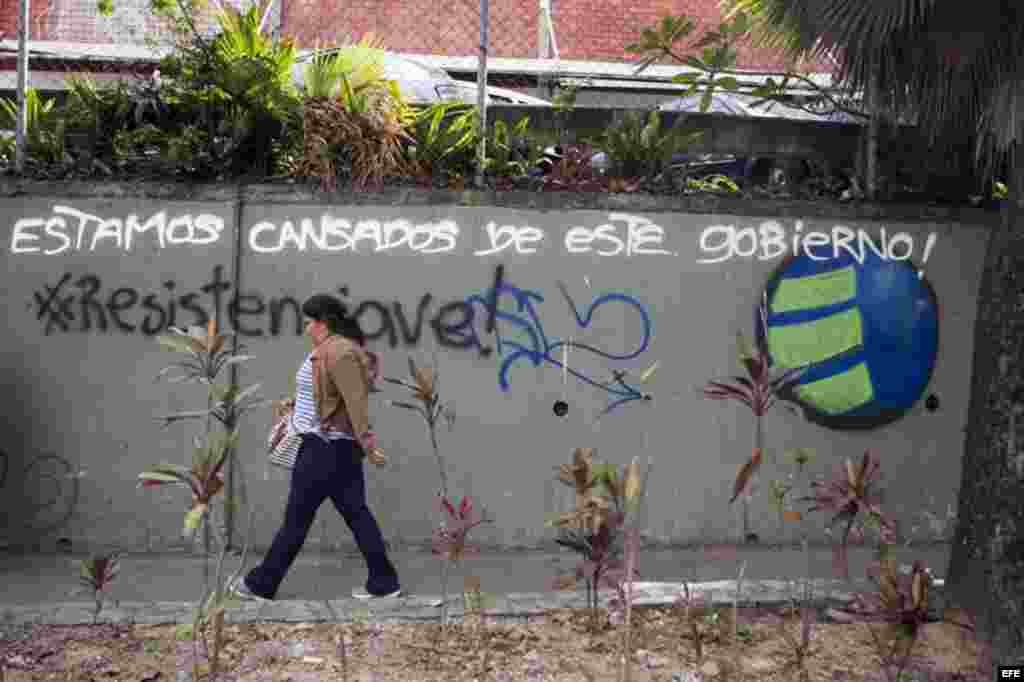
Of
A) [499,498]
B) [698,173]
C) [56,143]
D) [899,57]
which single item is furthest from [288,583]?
[899,57]

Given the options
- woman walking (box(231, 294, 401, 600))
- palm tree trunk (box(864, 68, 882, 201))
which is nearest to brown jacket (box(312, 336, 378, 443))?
woman walking (box(231, 294, 401, 600))

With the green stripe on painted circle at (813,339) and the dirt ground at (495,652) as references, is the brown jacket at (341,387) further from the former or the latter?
the green stripe on painted circle at (813,339)

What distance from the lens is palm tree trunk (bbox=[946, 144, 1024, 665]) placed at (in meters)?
5.16

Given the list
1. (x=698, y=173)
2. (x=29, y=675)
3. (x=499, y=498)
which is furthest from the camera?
(x=698, y=173)

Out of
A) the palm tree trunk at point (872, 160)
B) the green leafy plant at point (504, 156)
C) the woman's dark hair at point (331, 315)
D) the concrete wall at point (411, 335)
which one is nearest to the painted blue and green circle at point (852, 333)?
the concrete wall at point (411, 335)

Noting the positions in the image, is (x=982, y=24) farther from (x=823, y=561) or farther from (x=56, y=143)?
(x=56, y=143)

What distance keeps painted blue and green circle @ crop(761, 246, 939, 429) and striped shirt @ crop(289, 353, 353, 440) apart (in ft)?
9.45

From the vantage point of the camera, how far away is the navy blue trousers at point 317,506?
5.96 m

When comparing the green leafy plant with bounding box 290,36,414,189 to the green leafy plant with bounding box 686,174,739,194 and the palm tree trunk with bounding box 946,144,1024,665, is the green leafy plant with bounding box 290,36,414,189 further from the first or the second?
the palm tree trunk with bounding box 946,144,1024,665

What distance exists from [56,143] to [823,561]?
525 cm

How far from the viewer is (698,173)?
7.95m

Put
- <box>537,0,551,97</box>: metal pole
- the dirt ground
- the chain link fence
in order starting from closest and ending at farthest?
the dirt ground
the chain link fence
<box>537,0,551,97</box>: metal pole

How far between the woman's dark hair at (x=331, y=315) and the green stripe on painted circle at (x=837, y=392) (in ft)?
9.56

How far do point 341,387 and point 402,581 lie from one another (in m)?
1.30
